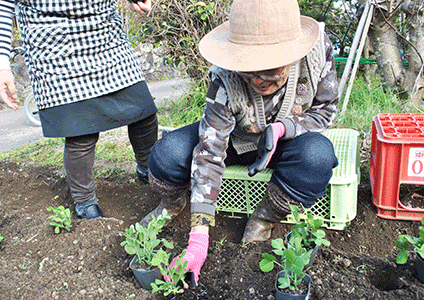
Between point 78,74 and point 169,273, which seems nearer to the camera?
point 169,273

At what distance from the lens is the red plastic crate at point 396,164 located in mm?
1812

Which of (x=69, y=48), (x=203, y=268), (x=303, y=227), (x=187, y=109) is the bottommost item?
(x=187, y=109)

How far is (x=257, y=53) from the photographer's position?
4.44 ft

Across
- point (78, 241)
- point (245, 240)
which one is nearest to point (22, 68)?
point (78, 241)

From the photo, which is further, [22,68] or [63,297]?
[22,68]

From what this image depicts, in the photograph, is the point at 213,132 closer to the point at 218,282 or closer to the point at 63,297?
the point at 218,282

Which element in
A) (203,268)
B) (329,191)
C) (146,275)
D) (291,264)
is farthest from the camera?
(329,191)

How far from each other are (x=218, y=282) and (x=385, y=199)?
3.33ft

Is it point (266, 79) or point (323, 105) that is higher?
point (266, 79)

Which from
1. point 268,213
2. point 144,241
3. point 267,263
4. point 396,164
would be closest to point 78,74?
point 144,241

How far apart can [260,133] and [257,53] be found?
0.53m

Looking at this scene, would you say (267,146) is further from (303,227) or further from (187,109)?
(187,109)

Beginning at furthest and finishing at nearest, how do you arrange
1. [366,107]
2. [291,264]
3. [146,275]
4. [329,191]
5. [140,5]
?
[366,107] → [140,5] → [329,191] → [146,275] → [291,264]

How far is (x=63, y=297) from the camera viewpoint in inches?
58.7
